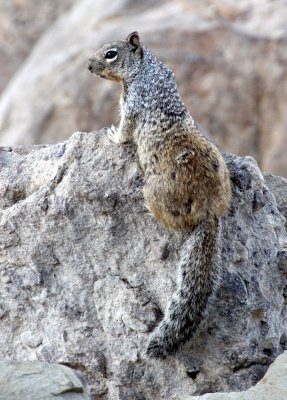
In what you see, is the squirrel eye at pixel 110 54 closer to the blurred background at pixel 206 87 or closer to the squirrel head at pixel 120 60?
the squirrel head at pixel 120 60

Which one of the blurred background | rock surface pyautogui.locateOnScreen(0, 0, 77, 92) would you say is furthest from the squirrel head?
rock surface pyautogui.locateOnScreen(0, 0, 77, 92)

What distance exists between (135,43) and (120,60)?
17cm

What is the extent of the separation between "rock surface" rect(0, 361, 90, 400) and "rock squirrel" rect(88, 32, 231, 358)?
1.06m

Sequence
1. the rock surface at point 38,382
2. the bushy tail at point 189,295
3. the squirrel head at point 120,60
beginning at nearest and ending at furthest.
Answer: the rock surface at point 38,382 < the bushy tail at point 189,295 < the squirrel head at point 120,60

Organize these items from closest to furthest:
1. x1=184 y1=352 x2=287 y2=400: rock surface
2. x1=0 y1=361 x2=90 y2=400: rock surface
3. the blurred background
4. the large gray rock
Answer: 1. x1=0 y1=361 x2=90 y2=400: rock surface
2. x1=184 y1=352 x2=287 y2=400: rock surface
3. the large gray rock
4. the blurred background

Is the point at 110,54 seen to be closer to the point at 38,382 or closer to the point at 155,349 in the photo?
→ the point at 155,349

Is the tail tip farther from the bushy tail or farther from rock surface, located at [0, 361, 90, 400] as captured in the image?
rock surface, located at [0, 361, 90, 400]

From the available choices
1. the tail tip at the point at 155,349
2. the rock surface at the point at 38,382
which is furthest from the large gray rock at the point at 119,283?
the rock surface at the point at 38,382

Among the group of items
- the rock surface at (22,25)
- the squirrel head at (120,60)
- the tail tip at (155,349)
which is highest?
the rock surface at (22,25)

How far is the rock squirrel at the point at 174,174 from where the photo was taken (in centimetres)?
591

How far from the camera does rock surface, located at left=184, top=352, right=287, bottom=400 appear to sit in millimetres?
5336

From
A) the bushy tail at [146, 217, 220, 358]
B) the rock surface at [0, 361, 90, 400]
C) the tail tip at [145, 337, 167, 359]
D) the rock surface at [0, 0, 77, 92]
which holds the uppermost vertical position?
the rock surface at [0, 0, 77, 92]

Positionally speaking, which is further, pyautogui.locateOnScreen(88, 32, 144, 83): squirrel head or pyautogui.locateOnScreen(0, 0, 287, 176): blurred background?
pyautogui.locateOnScreen(0, 0, 287, 176): blurred background

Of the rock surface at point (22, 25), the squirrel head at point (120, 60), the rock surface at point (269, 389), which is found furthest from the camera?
the rock surface at point (22, 25)
